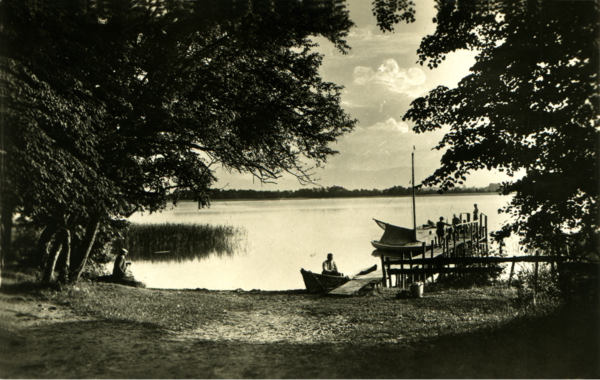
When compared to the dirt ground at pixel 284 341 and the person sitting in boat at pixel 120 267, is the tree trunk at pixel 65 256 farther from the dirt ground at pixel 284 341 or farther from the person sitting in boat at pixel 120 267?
the person sitting in boat at pixel 120 267

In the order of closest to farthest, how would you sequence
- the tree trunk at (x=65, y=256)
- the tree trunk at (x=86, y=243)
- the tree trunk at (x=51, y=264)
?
the tree trunk at (x=51, y=264), the tree trunk at (x=65, y=256), the tree trunk at (x=86, y=243)

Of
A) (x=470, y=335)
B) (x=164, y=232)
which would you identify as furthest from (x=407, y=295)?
(x=164, y=232)

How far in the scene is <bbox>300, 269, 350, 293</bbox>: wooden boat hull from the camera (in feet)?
46.6

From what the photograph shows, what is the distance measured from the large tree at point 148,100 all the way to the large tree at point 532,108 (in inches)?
151

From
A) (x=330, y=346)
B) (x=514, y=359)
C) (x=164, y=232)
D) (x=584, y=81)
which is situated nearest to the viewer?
(x=514, y=359)

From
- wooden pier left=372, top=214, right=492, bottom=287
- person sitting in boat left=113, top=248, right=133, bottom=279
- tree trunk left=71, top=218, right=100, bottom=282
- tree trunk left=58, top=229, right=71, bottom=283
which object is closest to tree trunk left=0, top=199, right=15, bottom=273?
tree trunk left=58, top=229, right=71, bottom=283

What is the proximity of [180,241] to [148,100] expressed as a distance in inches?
971

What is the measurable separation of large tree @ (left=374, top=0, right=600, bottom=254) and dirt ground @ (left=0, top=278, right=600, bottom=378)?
1.76 meters

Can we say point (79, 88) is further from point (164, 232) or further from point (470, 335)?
point (164, 232)

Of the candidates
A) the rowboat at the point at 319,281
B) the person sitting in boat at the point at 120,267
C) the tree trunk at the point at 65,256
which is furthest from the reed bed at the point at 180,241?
the tree trunk at the point at 65,256

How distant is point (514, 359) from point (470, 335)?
101 cm

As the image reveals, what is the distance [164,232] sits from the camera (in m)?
36.7

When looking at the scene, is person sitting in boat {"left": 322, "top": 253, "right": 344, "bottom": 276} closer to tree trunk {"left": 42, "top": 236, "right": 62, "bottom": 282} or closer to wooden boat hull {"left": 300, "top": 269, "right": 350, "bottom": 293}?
wooden boat hull {"left": 300, "top": 269, "right": 350, "bottom": 293}

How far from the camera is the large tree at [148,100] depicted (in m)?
7.19
